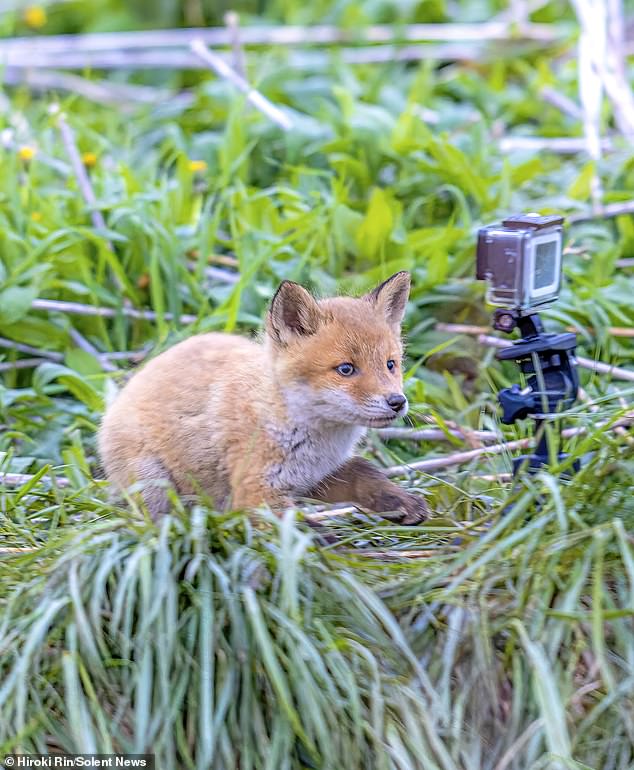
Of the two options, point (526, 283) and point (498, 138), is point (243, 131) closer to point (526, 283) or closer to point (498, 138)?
point (498, 138)

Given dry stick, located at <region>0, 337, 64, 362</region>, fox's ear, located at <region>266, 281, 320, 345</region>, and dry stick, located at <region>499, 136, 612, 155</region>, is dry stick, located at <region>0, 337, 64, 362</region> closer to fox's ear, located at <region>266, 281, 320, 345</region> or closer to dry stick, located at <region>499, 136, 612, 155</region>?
fox's ear, located at <region>266, 281, 320, 345</region>

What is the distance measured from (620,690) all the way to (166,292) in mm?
2772

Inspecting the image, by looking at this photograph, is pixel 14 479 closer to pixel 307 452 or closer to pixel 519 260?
pixel 307 452

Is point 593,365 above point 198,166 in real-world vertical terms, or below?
below

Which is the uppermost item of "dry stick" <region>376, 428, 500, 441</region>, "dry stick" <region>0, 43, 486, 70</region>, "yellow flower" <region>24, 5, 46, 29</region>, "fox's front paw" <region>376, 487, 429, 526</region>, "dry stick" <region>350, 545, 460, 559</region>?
"yellow flower" <region>24, 5, 46, 29</region>

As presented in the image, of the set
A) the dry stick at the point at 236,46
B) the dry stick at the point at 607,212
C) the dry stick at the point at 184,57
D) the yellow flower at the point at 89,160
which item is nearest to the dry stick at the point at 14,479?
the yellow flower at the point at 89,160

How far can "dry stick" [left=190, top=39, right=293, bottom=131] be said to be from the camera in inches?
232

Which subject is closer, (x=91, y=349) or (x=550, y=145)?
(x=91, y=349)

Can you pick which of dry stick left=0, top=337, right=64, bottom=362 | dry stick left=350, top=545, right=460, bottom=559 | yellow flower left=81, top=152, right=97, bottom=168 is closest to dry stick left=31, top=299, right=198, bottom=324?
dry stick left=0, top=337, right=64, bottom=362

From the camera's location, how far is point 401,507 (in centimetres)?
350

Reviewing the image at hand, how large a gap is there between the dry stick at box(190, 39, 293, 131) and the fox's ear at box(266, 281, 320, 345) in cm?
256

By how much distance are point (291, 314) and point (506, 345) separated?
1315 mm

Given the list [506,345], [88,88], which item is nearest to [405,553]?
[506,345]

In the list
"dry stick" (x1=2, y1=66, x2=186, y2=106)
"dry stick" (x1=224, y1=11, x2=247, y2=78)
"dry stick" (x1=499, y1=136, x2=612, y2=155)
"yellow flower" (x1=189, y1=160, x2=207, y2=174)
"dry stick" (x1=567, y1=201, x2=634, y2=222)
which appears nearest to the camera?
"dry stick" (x1=567, y1=201, x2=634, y2=222)
